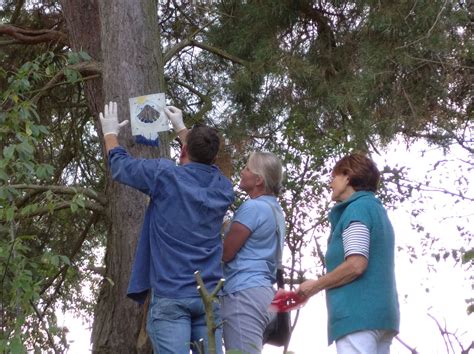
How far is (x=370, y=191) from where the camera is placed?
3930mm

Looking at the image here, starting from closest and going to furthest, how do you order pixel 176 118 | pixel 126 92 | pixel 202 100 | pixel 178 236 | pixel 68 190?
pixel 178 236
pixel 176 118
pixel 126 92
pixel 68 190
pixel 202 100

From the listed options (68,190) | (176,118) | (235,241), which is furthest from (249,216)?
(68,190)

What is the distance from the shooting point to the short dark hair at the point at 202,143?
163 inches

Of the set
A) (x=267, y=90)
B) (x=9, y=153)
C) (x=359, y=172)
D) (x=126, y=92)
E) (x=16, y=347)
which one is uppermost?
(x=267, y=90)

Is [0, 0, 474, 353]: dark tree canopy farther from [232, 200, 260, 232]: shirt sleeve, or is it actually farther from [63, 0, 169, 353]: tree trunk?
[232, 200, 260, 232]: shirt sleeve

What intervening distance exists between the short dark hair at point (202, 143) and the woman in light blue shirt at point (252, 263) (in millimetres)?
304

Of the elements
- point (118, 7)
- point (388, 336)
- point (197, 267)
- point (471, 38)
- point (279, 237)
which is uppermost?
point (471, 38)

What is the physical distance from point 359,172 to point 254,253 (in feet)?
2.00

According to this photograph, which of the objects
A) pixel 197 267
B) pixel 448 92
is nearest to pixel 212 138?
pixel 197 267

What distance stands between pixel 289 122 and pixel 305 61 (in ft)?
1.59

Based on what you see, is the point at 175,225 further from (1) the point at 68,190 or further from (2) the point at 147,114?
(1) the point at 68,190

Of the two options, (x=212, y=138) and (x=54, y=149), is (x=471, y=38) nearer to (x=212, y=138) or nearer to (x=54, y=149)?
(x=54, y=149)

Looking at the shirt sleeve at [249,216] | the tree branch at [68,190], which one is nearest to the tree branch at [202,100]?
the tree branch at [68,190]

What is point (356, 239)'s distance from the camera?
12.3ft
